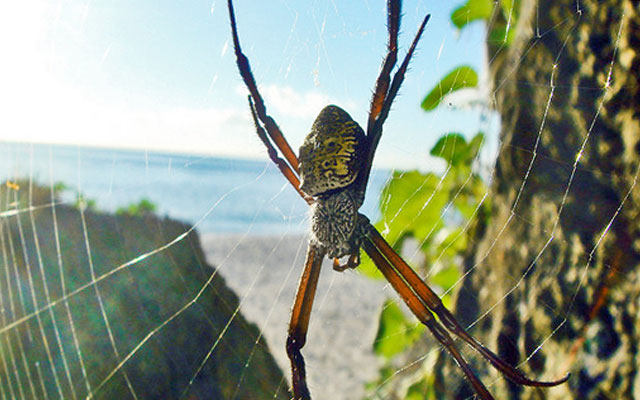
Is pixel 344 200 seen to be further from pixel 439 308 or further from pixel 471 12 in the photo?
pixel 471 12

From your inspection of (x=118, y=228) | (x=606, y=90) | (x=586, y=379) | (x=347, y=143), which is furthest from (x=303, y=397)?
(x=118, y=228)

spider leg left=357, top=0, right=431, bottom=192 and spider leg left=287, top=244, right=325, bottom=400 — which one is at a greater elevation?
spider leg left=357, top=0, right=431, bottom=192

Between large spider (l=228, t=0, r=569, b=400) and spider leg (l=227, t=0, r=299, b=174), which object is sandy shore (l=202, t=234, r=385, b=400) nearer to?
large spider (l=228, t=0, r=569, b=400)

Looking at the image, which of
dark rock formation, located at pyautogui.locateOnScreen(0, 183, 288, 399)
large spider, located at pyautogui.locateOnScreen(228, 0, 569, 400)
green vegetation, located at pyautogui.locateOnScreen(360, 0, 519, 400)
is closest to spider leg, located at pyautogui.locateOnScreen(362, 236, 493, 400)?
large spider, located at pyautogui.locateOnScreen(228, 0, 569, 400)

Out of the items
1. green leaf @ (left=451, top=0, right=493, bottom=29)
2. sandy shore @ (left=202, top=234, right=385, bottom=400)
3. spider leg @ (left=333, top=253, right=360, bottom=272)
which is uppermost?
green leaf @ (left=451, top=0, right=493, bottom=29)

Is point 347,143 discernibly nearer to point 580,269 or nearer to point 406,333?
point 580,269

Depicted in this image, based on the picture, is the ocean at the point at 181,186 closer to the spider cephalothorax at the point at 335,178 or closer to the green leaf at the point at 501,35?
the spider cephalothorax at the point at 335,178
